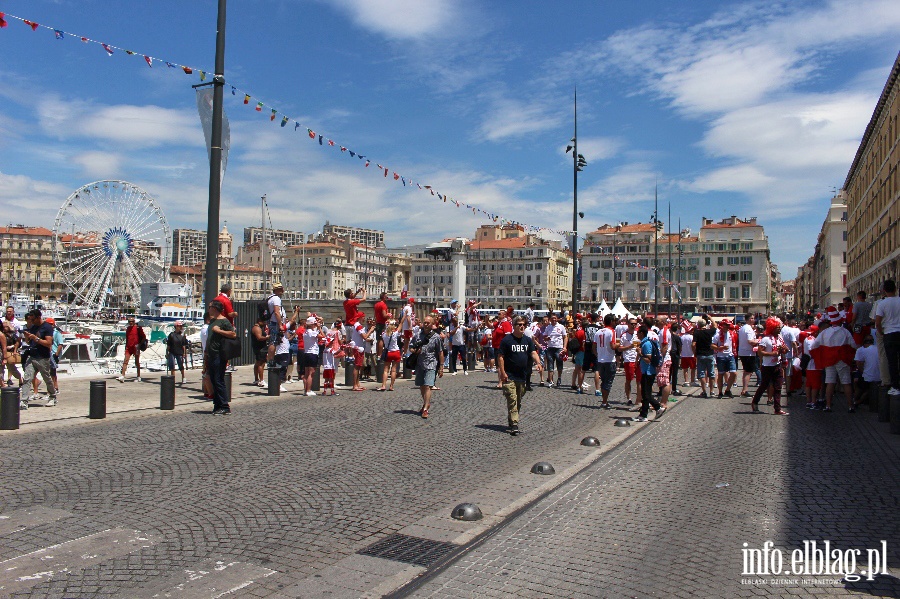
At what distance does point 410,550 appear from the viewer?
5355mm

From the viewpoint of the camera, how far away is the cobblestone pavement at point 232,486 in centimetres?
488

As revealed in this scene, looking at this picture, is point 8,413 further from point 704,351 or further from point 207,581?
point 704,351

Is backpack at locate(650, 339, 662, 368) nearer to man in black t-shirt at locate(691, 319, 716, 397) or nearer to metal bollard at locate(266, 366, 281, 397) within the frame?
man in black t-shirt at locate(691, 319, 716, 397)

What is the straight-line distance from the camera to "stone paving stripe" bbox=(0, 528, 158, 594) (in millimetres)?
4555

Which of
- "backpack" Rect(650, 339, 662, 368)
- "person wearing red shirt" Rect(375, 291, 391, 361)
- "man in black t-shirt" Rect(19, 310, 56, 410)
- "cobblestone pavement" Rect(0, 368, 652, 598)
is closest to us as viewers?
"cobblestone pavement" Rect(0, 368, 652, 598)

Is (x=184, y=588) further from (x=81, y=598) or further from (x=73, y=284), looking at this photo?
(x=73, y=284)

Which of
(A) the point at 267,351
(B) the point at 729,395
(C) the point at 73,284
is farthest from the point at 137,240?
(B) the point at 729,395

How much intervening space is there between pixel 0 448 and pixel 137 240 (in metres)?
49.8

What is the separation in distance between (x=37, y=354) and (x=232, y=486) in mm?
7588

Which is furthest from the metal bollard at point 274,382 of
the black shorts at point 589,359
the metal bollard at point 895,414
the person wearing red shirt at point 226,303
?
the metal bollard at point 895,414

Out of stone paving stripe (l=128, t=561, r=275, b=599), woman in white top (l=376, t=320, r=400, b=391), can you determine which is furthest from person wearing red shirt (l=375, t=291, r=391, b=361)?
stone paving stripe (l=128, t=561, r=275, b=599)

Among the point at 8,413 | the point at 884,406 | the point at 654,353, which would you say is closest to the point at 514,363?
the point at 654,353

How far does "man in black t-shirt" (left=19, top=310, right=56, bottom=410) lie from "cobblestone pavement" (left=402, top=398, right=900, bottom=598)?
985 cm

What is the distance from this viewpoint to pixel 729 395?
16.5 m
